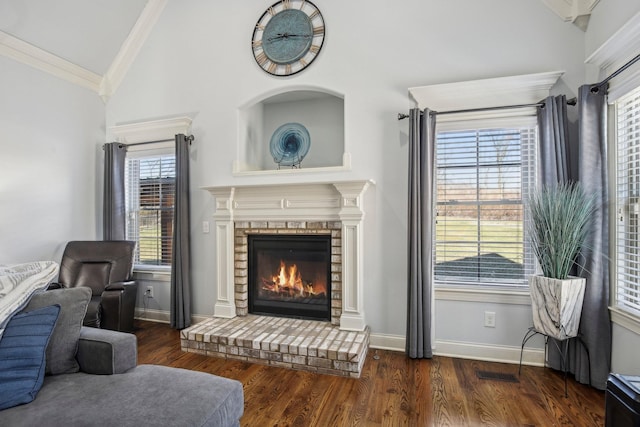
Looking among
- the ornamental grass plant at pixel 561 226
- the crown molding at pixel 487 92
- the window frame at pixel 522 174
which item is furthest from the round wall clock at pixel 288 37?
the ornamental grass plant at pixel 561 226

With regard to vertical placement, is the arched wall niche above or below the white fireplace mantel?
above

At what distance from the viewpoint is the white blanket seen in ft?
4.64

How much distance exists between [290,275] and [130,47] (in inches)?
138

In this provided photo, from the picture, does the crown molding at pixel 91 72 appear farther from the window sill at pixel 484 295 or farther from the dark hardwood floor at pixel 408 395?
the window sill at pixel 484 295

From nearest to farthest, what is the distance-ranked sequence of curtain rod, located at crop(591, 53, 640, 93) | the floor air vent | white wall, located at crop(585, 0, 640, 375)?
1. curtain rod, located at crop(591, 53, 640, 93)
2. white wall, located at crop(585, 0, 640, 375)
3. the floor air vent

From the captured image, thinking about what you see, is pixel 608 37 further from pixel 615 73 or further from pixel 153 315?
pixel 153 315

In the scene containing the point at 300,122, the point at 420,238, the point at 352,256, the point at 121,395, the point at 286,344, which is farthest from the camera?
the point at 300,122

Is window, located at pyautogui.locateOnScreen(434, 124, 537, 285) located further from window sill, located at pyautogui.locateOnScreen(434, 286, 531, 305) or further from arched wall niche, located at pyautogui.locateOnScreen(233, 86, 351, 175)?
arched wall niche, located at pyautogui.locateOnScreen(233, 86, 351, 175)

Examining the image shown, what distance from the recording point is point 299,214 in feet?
10.5

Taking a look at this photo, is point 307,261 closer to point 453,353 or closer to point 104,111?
point 453,353

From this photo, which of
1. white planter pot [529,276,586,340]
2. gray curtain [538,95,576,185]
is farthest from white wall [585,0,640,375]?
gray curtain [538,95,576,185]

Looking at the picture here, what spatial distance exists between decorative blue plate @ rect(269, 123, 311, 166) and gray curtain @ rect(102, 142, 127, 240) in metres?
2.05

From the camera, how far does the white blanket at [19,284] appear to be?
55.7 inches

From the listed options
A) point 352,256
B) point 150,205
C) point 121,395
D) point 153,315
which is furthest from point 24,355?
point 150,205
